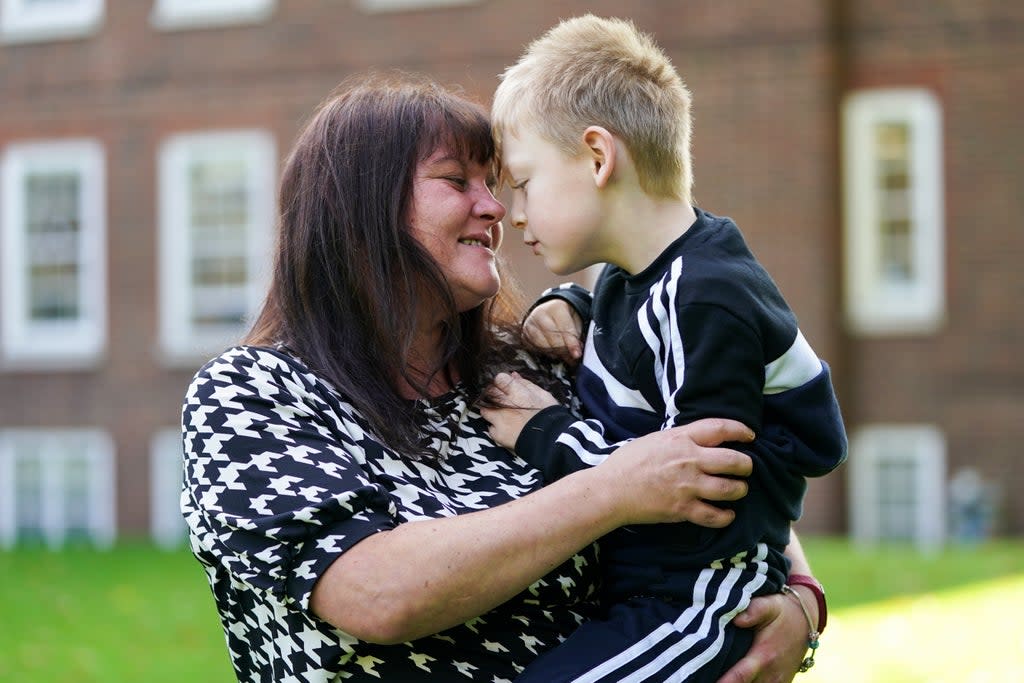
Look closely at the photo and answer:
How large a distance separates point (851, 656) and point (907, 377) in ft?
25.1

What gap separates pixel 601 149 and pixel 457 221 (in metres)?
0.31

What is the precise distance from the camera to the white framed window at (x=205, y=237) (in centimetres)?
1645

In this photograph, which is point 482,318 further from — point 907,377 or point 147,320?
point 147,320

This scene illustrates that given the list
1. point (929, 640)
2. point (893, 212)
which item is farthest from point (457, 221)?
point (893, 212)

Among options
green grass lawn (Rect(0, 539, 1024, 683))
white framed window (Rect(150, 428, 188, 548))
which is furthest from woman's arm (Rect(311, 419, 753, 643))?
white framed window (Rect(150, 428, 188, 548))

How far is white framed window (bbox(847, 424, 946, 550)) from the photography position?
47.0 ft

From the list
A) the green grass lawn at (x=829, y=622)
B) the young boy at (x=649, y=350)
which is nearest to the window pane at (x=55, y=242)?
the green grass lawn at (x=829, y=622)

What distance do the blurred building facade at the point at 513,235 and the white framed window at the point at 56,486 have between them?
32 mm

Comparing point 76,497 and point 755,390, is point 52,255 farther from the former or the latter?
point 755,390

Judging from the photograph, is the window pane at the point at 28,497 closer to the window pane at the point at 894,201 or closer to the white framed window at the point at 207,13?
the white framed window at the point at 207,13

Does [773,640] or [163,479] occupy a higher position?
[773,640]

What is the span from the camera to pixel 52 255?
679 inches

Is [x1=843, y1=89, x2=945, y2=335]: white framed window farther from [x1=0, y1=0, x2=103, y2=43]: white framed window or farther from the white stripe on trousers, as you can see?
the white stripe on trousers

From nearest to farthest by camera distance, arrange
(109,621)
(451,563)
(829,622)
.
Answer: (451,563) → (829,622) → (109,621)
